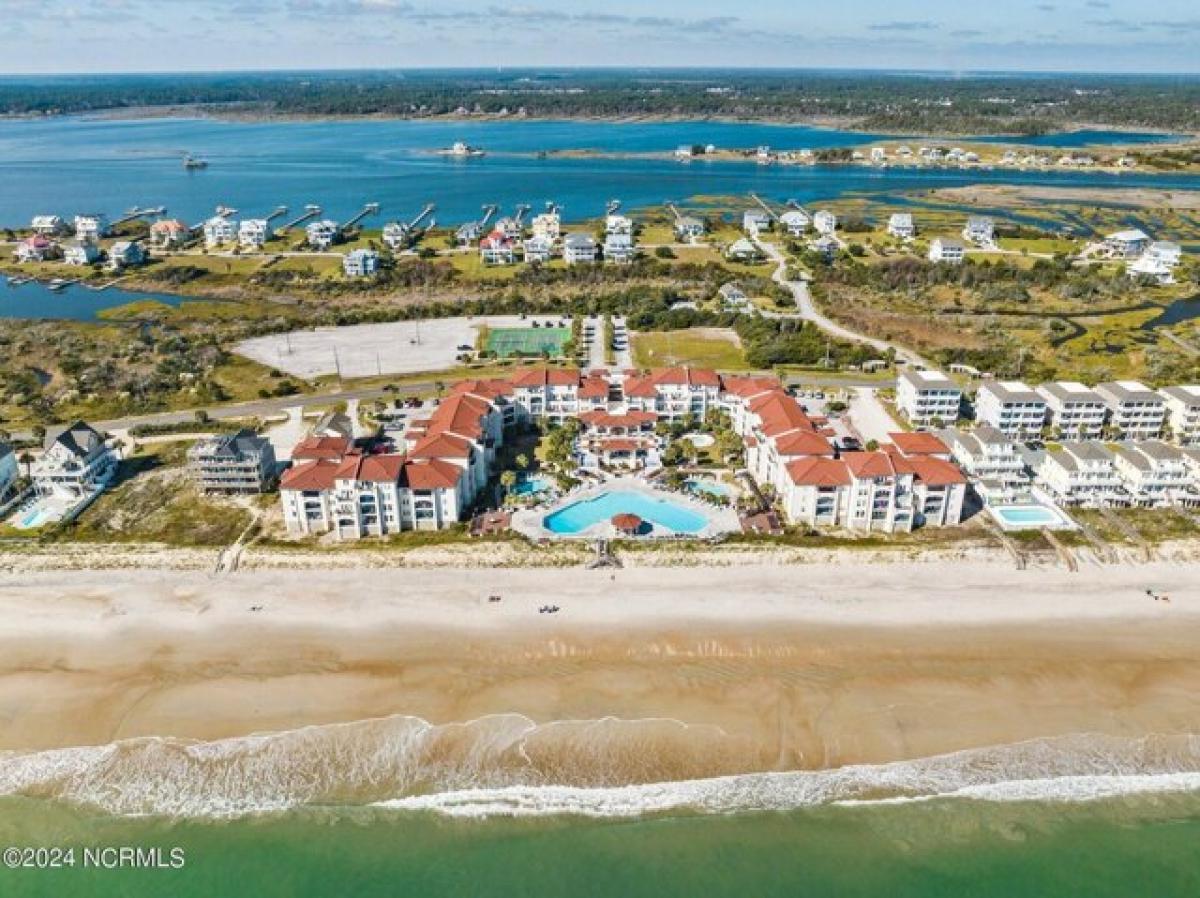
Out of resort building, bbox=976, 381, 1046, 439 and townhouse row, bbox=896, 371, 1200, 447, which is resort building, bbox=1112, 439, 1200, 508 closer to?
townhouse row, bbox=896, 371, 1200, 447

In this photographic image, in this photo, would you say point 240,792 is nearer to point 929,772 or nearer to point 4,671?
point 4,671

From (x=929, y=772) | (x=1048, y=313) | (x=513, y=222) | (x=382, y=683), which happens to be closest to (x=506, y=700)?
(x=382, y=683)

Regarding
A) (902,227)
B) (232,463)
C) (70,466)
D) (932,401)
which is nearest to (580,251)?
(902,227)

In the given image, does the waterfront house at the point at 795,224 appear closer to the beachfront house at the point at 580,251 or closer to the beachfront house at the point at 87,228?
→ the beachfront house at the point at 580,251

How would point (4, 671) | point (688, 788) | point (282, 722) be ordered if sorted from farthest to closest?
point (4, 671) < point (282, 722) < point (688, 788)

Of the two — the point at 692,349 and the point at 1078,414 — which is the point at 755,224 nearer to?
the point at 692,349
